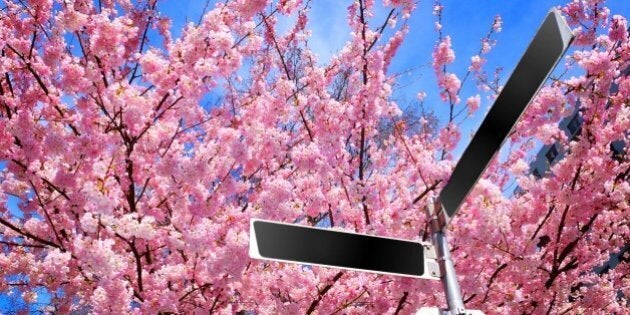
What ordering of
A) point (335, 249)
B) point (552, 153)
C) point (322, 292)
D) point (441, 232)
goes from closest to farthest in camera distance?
point (335, 249)
point (441, 232)
point (322, 292)
point (552, 153)

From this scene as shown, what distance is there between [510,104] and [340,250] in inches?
38.7

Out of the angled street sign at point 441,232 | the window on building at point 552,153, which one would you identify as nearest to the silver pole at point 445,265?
the angled street sign at point 441,232

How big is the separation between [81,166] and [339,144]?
11.8 feet

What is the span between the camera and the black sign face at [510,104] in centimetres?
218

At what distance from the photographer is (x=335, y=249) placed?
2480 millimetres

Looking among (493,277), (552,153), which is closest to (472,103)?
(493,277)

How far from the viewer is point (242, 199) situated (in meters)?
9.58

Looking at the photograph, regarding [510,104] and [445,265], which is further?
[445,265]

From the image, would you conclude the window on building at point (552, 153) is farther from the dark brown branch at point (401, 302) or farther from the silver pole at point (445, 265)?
the silver pole at point (445, 265)

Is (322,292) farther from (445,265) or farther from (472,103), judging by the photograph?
(445,265)

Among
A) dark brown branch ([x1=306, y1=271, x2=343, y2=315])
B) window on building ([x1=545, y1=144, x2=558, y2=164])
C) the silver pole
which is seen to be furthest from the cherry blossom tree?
window on building ([x1=545, y1=144, x2=558, y2=164])

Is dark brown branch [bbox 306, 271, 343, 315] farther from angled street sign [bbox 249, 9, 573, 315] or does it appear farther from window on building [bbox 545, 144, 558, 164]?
window on building [bbox 545, 144, 558, 164]

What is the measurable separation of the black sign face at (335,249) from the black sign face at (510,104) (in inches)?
10.9

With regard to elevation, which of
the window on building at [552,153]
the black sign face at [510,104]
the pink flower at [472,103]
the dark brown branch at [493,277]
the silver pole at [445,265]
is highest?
the window on building at [552,153]
